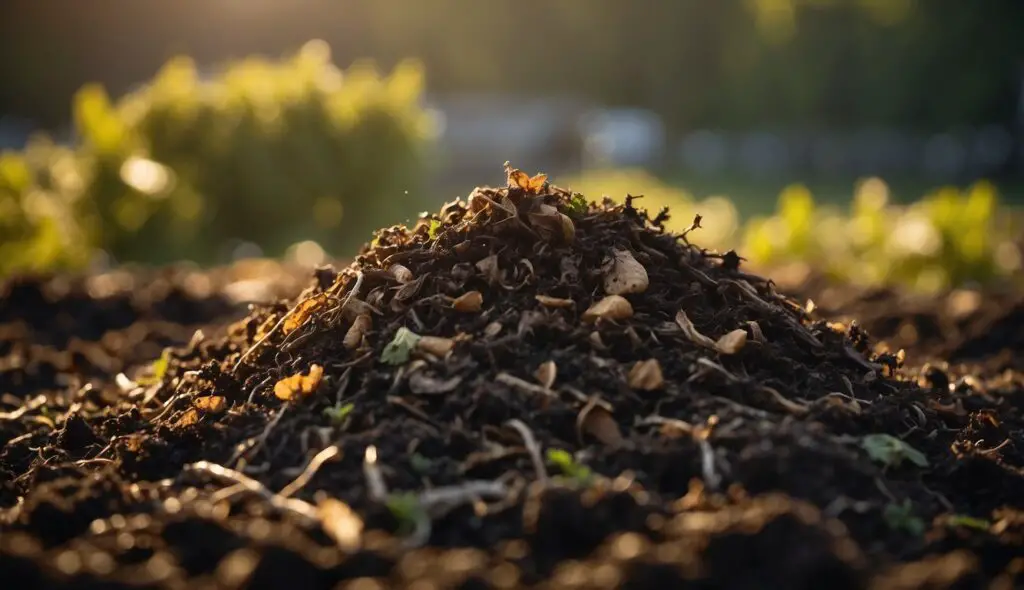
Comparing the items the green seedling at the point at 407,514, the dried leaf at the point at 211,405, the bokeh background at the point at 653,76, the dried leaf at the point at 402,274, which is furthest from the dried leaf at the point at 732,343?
the bokeh background at the point at 653,76

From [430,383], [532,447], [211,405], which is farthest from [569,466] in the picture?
[211,405]

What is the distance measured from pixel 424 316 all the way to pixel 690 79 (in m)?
37.4

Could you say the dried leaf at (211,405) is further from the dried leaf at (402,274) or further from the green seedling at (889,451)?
the green seedling at (889,451)

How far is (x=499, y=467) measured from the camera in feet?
8.39

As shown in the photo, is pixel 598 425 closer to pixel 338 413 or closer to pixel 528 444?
pixel 528 444

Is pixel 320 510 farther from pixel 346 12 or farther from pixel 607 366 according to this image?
pixel 346 12

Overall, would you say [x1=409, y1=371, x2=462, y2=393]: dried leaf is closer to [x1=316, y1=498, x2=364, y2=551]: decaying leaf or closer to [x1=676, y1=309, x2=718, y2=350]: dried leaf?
[x1=316, y1=498, x2=364, y2=551]: decaying leaf

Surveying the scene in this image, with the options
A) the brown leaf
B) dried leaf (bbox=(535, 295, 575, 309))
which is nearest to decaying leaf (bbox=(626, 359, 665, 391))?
the brown leaf

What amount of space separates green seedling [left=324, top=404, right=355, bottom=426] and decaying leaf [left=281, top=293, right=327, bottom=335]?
2.05 ft

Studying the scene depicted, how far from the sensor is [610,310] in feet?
9.98

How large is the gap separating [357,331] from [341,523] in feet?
3.22

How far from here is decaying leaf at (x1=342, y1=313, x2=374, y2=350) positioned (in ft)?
10.2

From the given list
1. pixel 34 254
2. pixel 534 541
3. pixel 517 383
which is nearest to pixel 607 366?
pixel 517 383

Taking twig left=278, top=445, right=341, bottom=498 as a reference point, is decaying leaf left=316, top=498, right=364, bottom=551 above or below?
below
